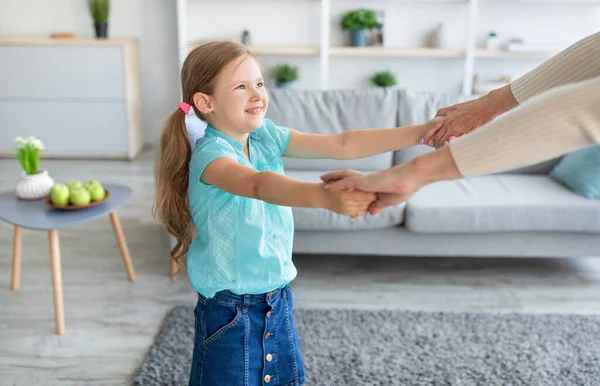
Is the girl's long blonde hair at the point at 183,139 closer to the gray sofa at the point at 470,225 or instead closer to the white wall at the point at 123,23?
the gray sofa at the point at 470,225

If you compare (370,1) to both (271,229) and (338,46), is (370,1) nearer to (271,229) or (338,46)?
(338,46)

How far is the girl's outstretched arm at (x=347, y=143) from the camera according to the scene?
5.38 feet

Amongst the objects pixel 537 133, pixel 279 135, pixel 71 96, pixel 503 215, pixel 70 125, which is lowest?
pixel 70 125

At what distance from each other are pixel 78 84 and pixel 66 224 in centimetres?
296

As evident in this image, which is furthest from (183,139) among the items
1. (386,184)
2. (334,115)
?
(334,115)

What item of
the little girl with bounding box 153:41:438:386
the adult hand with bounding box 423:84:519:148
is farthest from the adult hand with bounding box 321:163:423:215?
the adult hand with bounding box 423:84:519:148

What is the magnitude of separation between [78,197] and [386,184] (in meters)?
1.77

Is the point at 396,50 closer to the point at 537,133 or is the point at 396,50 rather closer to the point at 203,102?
the point at 203,102

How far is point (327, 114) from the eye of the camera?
3.43m

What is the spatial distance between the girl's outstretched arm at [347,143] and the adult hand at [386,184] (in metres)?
0.29

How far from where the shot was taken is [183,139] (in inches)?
62.1

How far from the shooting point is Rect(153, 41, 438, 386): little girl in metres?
1.48

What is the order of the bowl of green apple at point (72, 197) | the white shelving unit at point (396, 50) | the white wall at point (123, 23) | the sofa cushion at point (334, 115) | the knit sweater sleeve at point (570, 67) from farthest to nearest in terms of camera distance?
the white wall at point (123, 23) → the white shelving unit at point (396, 50) → the sofa cushion at point (334, 115) → the bowl of green apple at point (72, 197) → the knit sweater sleeve at point (570, 67)

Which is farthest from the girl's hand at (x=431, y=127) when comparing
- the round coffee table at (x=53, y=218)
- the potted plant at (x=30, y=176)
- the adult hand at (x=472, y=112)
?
the potted plant at (x=30, y=176)
